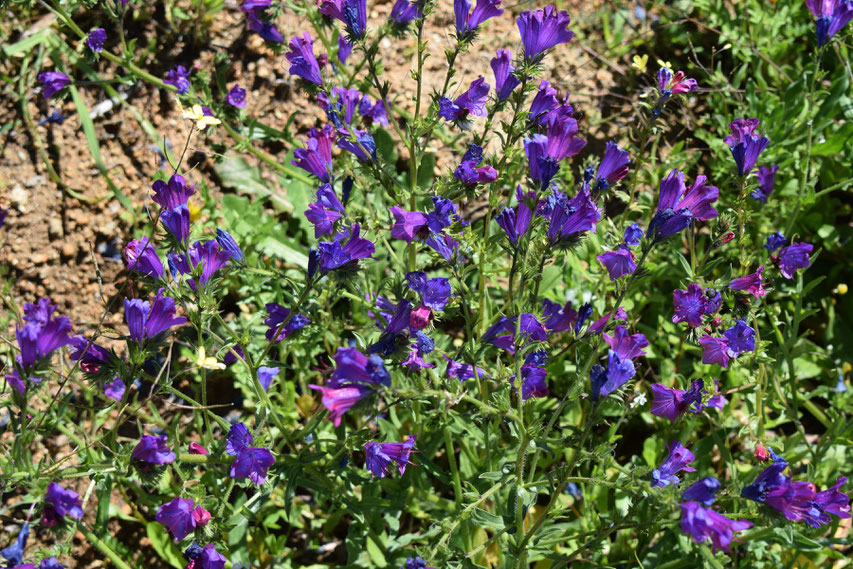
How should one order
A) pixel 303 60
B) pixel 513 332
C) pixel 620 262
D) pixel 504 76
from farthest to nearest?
pixel 303 60
pixel 504 76
pixel 513 332
pixel 620 262

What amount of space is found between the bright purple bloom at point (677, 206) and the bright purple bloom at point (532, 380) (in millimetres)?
623

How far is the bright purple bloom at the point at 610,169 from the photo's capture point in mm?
2688

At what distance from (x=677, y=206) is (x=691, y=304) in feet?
1.25

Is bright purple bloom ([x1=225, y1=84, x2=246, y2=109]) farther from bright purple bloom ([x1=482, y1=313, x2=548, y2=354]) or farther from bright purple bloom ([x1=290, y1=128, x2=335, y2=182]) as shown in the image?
bright purple bloom ([x1=482, y1=313, x2=548, y2=354])

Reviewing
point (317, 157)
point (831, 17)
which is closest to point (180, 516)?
point (317, 157)

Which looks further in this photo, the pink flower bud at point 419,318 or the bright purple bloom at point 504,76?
the bright purple bloom at point 504,76

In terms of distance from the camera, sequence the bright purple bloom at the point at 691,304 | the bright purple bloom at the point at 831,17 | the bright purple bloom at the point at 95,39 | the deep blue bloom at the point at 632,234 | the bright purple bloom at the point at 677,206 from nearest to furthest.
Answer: the bright purple bloom at the point at 677,206
the bright purple bloom at the point at 691,304
the deep blue bloom at the point at 632,234
the bright purple bloom at the point at 831,17
the bright purple bloom at the point at 95,39

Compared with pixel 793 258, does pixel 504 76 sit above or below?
above

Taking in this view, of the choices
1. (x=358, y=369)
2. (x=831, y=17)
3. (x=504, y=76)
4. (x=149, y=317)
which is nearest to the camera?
(x=358, y=369)

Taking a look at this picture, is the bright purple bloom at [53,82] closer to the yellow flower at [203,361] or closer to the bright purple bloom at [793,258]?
the yellow flower at [203,361]

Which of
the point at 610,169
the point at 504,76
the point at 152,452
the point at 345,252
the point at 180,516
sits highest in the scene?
the point at 504,76

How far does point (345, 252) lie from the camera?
8.34ft

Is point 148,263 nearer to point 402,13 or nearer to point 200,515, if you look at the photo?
point 200,515

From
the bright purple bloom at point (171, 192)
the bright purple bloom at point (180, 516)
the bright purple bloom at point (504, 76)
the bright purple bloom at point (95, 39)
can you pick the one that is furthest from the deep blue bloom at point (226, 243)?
the bright purple bloom at point (95, 39)
